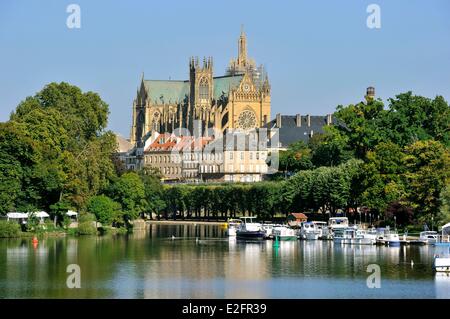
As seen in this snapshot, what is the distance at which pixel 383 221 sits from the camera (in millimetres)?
118188

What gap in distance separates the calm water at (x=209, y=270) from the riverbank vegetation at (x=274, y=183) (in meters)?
6.76

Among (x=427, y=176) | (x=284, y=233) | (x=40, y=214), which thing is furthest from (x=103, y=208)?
(x=427, y=176)

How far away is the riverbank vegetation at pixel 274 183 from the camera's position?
4181 inches

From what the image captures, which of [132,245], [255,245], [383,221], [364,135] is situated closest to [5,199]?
[132,245]

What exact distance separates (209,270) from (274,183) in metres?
79.5

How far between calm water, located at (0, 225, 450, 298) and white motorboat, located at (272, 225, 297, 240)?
22.8 ft

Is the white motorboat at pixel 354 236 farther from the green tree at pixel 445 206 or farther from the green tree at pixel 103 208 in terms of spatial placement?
the green tree at pixel 103 208

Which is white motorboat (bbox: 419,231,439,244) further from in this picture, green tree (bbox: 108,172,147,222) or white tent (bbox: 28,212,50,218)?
green tree (bbox: 108,172,147,222)

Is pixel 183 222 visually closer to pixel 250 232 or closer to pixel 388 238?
pixel 250 232

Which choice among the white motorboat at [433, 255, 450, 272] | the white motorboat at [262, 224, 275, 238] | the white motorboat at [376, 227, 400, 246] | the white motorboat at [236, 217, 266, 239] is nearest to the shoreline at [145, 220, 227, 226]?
the white motorboat at [262, 224, 275, 238]

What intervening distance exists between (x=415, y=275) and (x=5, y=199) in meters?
39.9

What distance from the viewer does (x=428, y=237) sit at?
326 feet

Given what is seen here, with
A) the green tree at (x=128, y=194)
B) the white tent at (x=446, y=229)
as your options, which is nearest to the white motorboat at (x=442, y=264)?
the white tent at (x=446, y=229)
